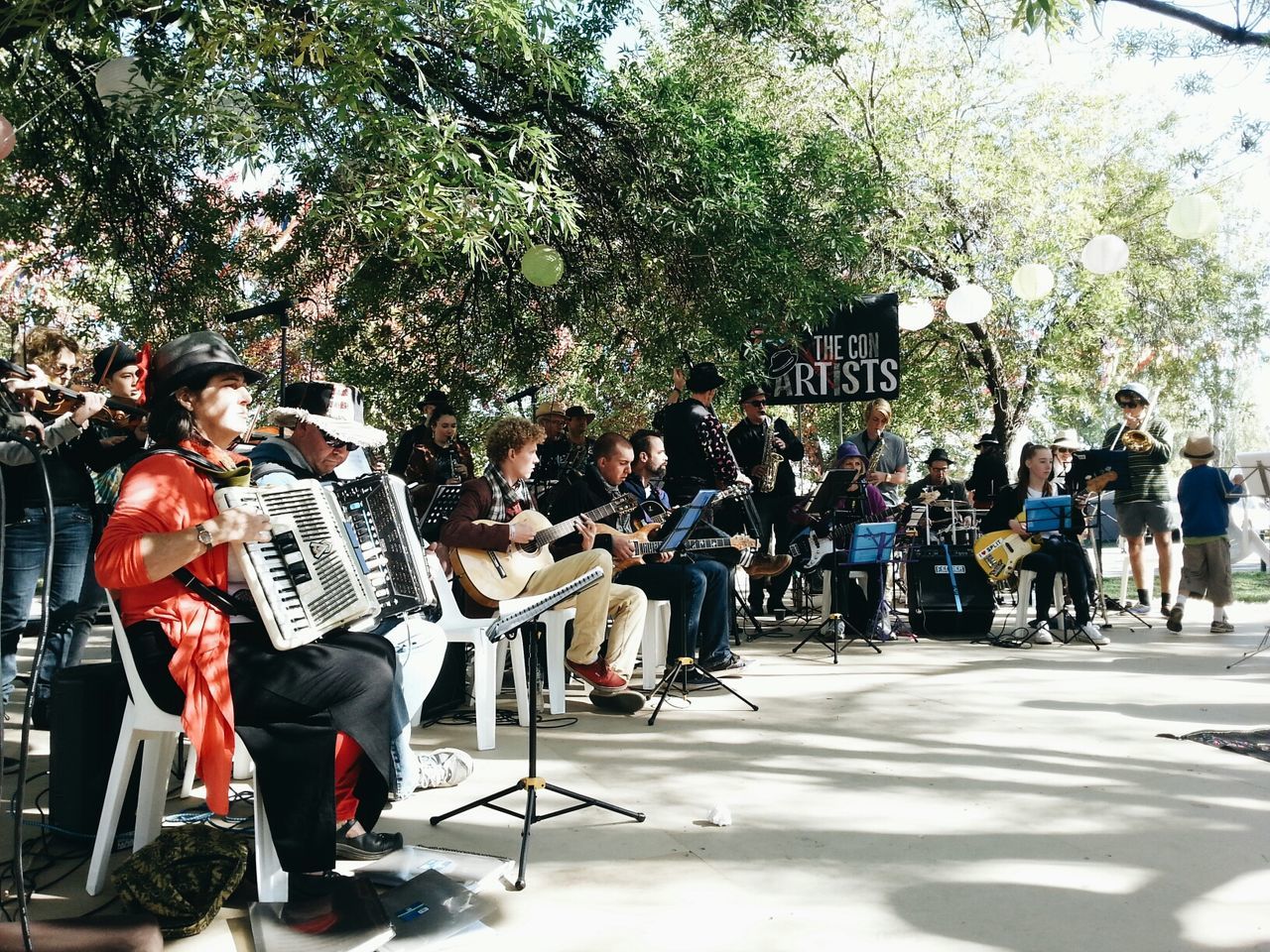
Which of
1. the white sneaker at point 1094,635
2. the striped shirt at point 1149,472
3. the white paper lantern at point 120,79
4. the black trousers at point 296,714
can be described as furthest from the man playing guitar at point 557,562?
the striped shirt at point 1149,472

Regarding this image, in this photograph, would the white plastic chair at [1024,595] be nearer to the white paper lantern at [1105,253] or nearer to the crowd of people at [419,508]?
the crowd of people at [419,508]

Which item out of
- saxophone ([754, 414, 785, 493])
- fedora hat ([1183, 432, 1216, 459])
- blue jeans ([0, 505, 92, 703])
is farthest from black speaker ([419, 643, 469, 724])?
fedora hat ([1183, 432, 1216, 459])

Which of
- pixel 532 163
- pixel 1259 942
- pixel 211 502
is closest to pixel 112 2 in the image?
pixel 532 163

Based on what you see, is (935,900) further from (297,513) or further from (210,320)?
(210,320)

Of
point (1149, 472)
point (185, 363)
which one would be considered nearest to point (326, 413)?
point (185, 363)

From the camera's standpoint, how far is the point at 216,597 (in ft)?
10.5

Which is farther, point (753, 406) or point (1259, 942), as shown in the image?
point (753, 406)

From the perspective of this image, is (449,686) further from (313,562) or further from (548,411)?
(548,411)

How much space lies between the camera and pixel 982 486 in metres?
11.3

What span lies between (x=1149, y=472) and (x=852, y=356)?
305 centimetres

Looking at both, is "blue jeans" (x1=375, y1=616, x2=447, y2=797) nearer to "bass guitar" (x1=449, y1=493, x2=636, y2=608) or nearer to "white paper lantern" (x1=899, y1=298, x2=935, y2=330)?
"bass guitar" (x1=449, y1=493, x2=636, y2=608)

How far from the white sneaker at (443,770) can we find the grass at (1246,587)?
10.0 m

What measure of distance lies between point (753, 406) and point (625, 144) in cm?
247

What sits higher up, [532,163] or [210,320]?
[532,163]
